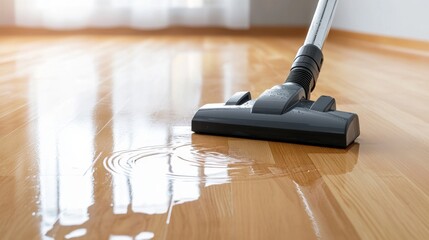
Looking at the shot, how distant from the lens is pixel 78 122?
128 centimetres

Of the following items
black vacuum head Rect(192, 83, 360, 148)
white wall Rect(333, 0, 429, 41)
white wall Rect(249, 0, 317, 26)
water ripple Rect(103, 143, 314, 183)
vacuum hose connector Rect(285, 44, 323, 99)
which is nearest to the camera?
water ripple Rect(103, 143, 314, 183)

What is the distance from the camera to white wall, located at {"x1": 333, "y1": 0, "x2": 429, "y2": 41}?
3141 mm

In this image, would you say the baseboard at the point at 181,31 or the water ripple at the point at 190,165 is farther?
the baseboard at the point at 181,31

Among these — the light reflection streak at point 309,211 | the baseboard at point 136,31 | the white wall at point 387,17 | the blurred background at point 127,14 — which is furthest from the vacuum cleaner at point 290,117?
the baseboard at point 136,31

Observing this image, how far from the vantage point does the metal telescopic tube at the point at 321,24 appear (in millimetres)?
1273

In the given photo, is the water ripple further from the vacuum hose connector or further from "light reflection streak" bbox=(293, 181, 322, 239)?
the vacuum hose connector

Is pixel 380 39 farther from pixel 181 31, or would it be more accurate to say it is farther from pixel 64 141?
pixel 64 141

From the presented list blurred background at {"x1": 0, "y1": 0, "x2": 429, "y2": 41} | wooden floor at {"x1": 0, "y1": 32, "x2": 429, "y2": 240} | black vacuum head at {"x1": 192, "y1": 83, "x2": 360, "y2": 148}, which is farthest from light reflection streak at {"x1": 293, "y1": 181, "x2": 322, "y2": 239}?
blurred background at {"x1": 0, "y1": 0, "x2": 429, "y2": 41}

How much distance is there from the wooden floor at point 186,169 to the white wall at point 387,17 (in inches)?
48.6

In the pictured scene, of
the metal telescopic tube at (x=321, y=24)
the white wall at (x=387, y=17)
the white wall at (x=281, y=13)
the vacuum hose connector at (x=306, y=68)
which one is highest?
the metal telescopic tube at (x=321, y=24)

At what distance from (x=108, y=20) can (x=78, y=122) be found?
3367 millimetres

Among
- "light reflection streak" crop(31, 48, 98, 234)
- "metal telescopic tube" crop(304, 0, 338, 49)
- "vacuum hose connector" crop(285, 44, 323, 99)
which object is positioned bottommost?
"light reflection streak" crop(31, 48, 98, 234)

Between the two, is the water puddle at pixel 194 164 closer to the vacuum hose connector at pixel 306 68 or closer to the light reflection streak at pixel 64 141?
the light reflection streak at pixel 64 141

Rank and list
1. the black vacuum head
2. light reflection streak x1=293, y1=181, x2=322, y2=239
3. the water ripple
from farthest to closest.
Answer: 1. the black vacuum head
2. the water ripple
3. light reflection streak x1=293, y1=181, x2=322, y2=239
